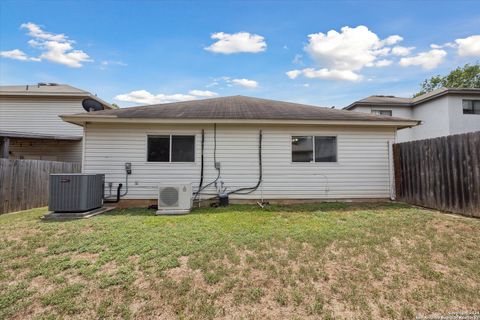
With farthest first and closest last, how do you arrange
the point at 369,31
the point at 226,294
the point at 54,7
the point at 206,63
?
1. the point at 206,63
2. the point at 369,31
3. the point at 54,7
4. the point at 226,294

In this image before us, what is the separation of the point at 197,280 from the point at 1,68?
20.7m

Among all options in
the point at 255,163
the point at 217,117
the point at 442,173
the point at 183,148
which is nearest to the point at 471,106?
the point at 442,173

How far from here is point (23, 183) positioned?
748cm

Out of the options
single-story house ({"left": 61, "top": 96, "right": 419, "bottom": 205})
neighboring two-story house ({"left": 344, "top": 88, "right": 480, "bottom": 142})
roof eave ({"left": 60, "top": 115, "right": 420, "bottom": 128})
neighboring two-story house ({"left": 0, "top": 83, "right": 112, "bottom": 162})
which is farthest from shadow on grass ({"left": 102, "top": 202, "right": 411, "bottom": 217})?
neighboring two-story house ({"left": 344, "top": 88, "right": 480, "bottom": 142})

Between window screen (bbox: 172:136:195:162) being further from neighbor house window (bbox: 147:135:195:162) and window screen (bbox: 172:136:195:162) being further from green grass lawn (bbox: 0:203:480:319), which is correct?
green grass lawn (bbox: 0:203:480:319)

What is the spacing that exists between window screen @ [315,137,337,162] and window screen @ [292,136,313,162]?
0.21 meters

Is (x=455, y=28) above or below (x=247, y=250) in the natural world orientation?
above

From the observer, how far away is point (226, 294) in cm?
270

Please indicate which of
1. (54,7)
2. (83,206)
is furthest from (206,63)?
(83,206)

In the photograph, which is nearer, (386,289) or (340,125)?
(386,289)

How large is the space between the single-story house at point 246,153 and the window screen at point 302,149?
1.3 inches

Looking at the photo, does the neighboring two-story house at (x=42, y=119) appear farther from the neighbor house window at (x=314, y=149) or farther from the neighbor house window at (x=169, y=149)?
the neighbor house window at (x=314, y=149)

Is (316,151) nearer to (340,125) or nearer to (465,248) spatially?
(340,125)

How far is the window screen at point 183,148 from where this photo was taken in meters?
7.44
